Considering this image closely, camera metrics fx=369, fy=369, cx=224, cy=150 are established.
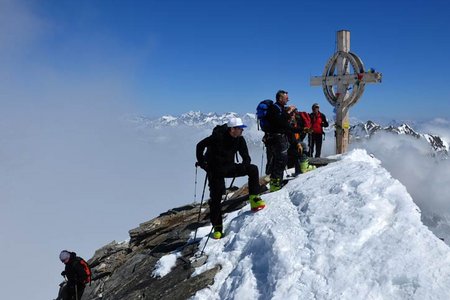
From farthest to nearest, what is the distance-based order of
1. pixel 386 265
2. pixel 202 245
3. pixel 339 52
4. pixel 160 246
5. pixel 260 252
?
1. pixel 339 52
2. pixel 160 246
3. pixel 202 245
4. pixel 260 252
5. pixel 386 265

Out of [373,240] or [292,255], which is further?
[292,255]

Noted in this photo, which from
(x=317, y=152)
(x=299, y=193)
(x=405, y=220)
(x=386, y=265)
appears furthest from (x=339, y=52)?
(x=386, y=265)

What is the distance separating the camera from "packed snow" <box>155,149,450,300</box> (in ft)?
19.3

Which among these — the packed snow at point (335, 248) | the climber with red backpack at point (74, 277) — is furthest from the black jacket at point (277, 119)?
the climber with red backpack at point (74, 277)

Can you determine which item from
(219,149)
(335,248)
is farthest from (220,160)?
(335,248)

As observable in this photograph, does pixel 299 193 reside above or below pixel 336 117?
below

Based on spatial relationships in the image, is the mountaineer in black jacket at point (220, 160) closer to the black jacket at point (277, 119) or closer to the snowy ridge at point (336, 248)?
the snowy ridge at point (336, 248)

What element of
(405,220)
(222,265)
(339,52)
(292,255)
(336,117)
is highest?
(339,52)

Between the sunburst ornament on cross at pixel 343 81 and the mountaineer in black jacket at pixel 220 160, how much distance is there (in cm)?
854

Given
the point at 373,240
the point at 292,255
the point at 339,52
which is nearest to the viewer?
the point at 373,240

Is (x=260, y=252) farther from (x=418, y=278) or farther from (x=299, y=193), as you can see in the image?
(x=418, y=278)

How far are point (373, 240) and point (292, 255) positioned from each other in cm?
154

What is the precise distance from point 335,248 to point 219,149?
380cm

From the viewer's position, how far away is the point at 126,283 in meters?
10.0
